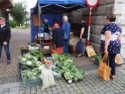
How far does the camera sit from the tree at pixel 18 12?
3959 cm

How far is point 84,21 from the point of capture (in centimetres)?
804

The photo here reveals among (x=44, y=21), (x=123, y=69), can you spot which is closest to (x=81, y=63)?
(x=123, y=69)

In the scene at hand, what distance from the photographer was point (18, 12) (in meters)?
39.6

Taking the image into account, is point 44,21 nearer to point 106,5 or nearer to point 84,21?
point 84,21

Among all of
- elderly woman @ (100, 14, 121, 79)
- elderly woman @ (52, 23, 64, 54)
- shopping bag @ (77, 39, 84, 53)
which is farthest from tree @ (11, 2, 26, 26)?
elderly woman @ (100, 14, 121, 79)

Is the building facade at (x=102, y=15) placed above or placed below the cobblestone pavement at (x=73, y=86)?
above

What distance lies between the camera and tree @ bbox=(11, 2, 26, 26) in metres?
39.6

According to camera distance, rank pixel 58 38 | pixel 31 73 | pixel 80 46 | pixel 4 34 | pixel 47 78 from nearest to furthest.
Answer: pixel 47 78, pixel 31 73, pixel 4 34, pixel 58 38, pixel 80 46

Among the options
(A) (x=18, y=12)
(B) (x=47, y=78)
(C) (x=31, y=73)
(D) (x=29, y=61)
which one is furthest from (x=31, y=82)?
(A) (x=18, y=12)

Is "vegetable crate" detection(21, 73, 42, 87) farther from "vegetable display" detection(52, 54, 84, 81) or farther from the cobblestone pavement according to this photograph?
"vegetable display" detection(52, 54, 84, 81)

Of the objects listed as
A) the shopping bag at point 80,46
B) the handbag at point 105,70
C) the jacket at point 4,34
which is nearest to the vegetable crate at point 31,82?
the handbag at point 105,70

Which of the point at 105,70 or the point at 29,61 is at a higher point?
the point at 29,61

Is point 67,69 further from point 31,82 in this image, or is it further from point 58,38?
point 58,38

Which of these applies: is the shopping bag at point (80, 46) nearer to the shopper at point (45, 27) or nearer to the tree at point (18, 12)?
the shopper at point (45, 27)
